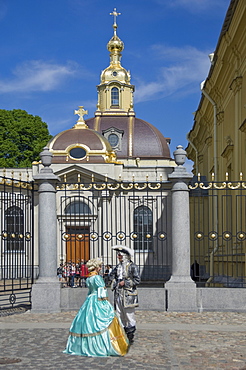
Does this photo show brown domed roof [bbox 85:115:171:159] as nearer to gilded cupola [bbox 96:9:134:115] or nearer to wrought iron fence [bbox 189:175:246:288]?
gilded cupola [bbox 96:9:134:115]

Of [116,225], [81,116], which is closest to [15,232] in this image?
[116,225]

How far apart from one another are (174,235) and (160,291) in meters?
1.24

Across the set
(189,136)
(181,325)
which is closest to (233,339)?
(181,325)

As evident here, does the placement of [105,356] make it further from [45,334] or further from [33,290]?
[33,290]

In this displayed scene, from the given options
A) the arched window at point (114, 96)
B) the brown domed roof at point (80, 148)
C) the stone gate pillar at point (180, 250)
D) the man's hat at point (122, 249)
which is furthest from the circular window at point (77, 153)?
the man's hat at point (122, 249)

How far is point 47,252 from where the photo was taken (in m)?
13.7

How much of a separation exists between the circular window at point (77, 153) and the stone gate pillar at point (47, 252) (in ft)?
84.2

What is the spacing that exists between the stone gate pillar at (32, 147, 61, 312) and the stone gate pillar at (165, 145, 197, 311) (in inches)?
97.3

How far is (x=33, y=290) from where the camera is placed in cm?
1340

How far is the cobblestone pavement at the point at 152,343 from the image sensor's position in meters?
8.11

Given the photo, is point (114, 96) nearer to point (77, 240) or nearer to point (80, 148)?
point (80, 148)

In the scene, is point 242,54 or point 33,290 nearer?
point 33,290

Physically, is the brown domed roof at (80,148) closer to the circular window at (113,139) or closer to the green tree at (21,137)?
the green tree at (21,137)

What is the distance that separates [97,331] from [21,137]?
134 feet
